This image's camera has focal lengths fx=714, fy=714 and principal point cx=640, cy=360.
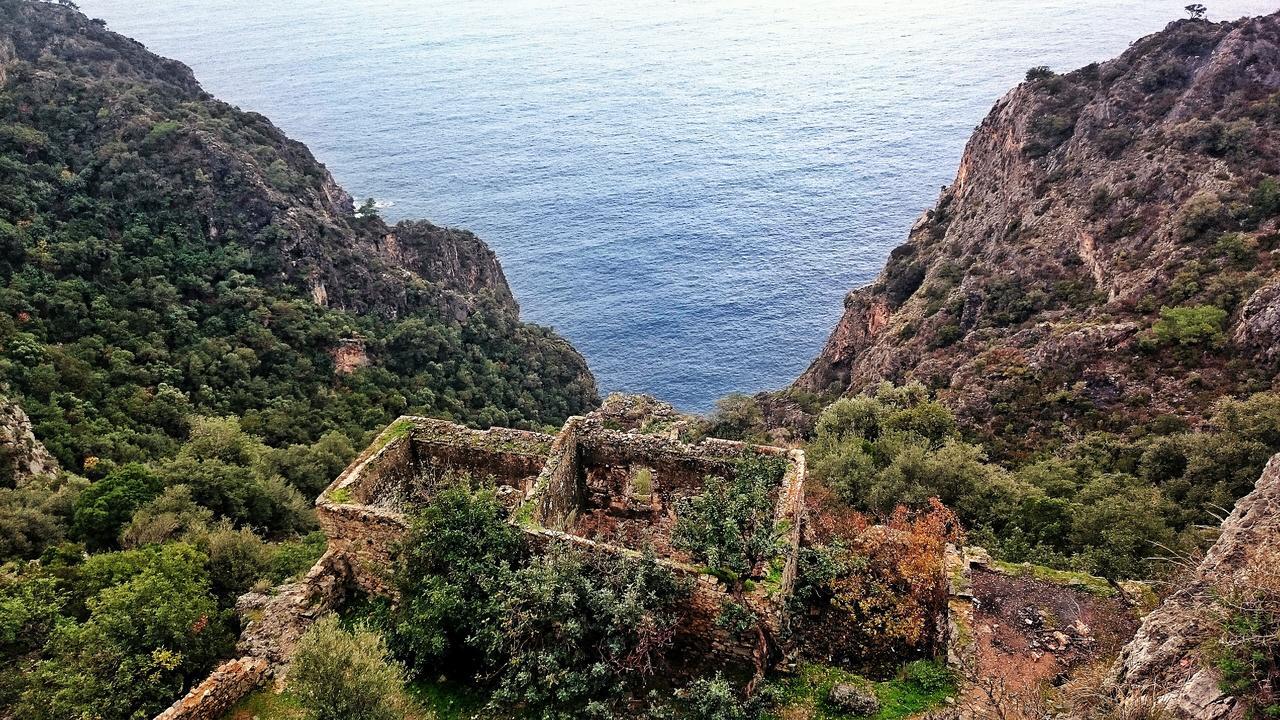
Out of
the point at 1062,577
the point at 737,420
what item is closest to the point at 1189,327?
the point at 1062,577

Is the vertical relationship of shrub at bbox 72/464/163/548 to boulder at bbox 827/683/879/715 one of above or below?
above

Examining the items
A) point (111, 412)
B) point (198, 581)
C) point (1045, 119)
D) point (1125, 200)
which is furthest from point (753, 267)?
point (198, 581)

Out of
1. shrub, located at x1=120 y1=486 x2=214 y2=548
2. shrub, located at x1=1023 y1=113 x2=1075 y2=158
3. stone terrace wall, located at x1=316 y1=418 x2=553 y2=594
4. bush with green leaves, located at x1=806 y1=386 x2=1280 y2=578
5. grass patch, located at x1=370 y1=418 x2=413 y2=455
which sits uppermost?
shrub, located at x1=1023 y1=113 x2=1075 y2=158

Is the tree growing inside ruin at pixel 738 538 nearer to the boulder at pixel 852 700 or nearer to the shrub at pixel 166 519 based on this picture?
the boulder at pixel 852 700

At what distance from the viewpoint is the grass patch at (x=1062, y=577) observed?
19938mm

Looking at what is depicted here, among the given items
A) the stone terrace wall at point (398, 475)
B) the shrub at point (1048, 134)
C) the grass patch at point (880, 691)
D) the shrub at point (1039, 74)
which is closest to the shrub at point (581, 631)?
the grass patch at point (880, 691)

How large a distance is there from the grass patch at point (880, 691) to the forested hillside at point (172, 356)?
565 inches

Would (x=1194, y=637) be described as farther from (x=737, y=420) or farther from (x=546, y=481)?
(x=737, y=420)

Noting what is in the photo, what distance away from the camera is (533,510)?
1795 cm

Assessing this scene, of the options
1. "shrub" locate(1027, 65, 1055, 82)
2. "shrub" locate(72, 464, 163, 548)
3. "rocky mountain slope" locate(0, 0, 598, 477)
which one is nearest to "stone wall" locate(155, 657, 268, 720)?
"shrub" locate(72, 464, 163, 548)

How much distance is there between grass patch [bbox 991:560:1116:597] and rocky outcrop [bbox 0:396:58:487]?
40038 millimetres

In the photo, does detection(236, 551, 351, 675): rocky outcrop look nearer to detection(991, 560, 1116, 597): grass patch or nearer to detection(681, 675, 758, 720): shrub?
detection(681, 675, 758, 720): shrub

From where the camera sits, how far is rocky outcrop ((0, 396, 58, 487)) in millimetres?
32469

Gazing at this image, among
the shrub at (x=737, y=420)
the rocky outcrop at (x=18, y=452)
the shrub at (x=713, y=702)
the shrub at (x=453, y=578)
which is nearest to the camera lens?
the shrub at (x=713, y=702)
